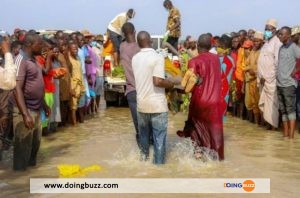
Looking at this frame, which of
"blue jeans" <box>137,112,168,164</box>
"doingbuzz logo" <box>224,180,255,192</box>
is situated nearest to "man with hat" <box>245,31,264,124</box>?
"blue jeans" <box>137,112,168,164</box>

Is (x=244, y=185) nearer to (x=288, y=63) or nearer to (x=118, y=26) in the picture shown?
(x=288, y=63)

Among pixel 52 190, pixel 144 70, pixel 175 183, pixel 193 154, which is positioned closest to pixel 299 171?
pixel 193 154

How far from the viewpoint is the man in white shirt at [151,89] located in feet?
22.5

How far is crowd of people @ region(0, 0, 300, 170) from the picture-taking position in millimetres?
6910

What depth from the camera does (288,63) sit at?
387 inches

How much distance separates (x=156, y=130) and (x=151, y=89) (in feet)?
1.88

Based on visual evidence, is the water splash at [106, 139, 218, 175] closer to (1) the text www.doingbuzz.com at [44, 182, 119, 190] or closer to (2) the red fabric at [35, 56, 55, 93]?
(1) the text www.doingbuzz.com at [44, 182, 119, 190]

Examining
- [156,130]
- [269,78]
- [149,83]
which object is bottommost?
[156,130]

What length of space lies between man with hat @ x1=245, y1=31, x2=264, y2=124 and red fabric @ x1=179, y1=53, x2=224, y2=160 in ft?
14.5

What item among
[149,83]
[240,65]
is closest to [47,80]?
[149,83]

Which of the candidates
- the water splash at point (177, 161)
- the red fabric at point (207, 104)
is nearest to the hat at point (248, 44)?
the water splash at point (177, 161)

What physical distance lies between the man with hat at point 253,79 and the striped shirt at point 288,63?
166 cm

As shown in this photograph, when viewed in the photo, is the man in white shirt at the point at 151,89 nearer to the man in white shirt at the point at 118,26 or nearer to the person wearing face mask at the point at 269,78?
the person wearing face mask at the point at 269,78

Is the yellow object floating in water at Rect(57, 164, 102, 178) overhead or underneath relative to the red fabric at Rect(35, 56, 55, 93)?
underneath
